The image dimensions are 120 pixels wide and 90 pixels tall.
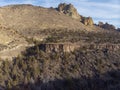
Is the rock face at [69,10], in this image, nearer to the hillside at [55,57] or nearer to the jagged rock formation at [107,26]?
the jagged rock formation at [107,26]

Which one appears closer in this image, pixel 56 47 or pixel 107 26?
pixel 56 47

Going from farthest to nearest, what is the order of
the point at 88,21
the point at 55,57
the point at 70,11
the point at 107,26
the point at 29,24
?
the point at 107,26, the point at 70,11, the point at 88,21, the point at 29,24, the point at 55,57

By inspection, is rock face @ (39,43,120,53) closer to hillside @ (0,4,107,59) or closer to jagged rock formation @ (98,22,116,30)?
hillside @ (0,4,107,59)

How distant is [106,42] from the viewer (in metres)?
91.8

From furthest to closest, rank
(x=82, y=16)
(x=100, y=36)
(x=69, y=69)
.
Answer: (x=82, y=16)
(x=100, y=36)
(x=69, y=69)

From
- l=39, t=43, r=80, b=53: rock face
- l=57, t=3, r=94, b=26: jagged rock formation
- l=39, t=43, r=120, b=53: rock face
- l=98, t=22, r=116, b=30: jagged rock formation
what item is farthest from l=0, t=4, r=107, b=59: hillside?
l=98, t=22, r=116, b=30: jagged rock formation

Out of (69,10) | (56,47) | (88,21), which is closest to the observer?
(56,47)

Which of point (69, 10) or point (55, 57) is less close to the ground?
point (69, 10)

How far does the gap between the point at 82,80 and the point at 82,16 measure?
49299 millimetres

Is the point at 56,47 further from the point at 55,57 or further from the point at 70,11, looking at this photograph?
the point at 70,11

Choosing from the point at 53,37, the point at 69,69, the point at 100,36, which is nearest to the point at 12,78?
the point at 69,69

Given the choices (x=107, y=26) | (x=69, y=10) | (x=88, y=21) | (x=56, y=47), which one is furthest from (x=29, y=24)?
(x=107, y=26)

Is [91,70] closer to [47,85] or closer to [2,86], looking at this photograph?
[47,85]

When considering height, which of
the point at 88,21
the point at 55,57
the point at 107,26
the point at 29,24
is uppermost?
the point at 29,24
